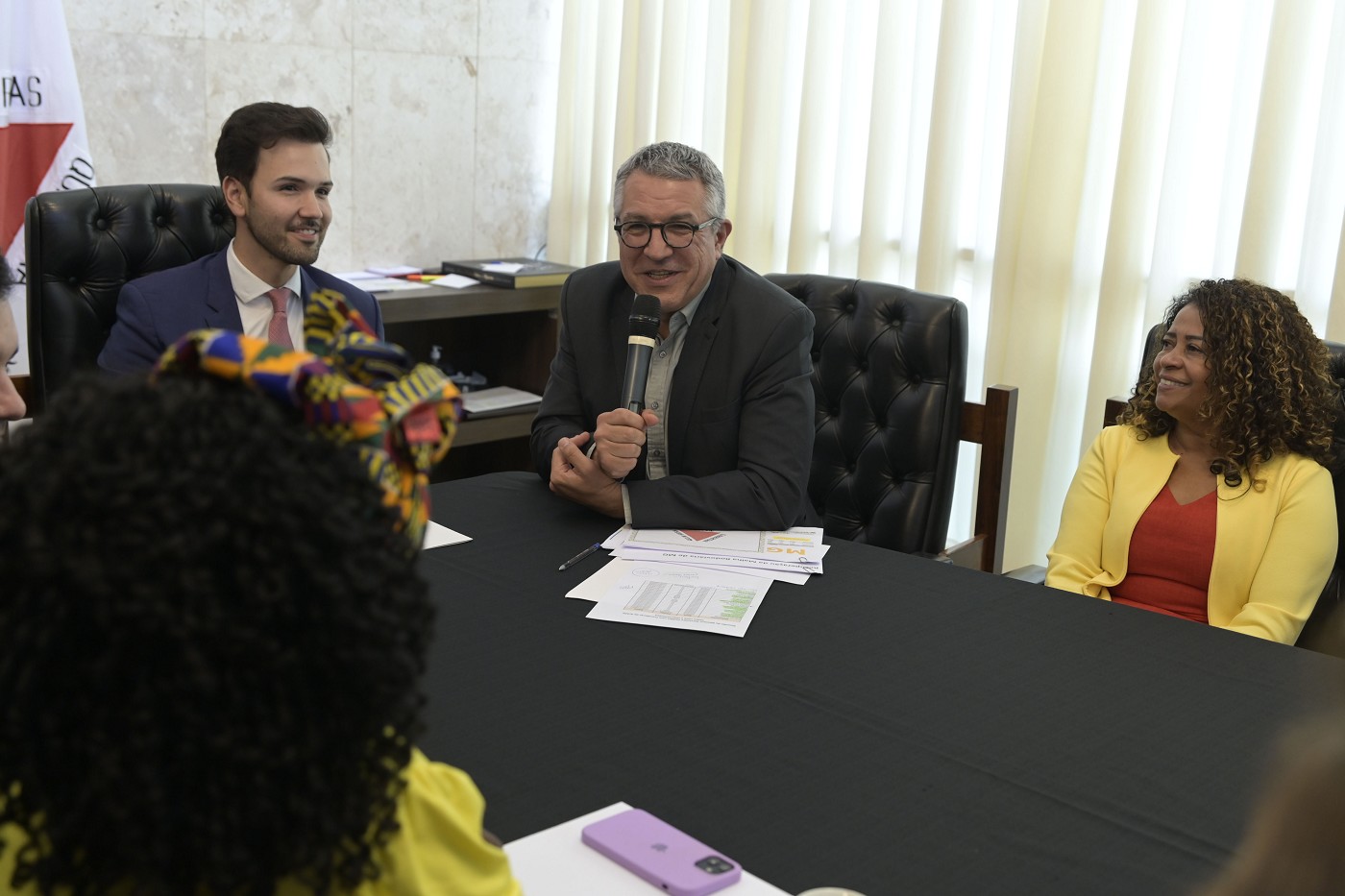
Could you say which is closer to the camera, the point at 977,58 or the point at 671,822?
the point at 671,822

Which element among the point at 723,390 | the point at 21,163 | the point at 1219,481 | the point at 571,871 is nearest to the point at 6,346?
the point at 723,390

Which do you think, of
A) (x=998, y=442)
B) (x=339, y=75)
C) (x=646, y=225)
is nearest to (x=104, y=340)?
(x=646, y=225)

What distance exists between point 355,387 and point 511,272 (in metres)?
3.36

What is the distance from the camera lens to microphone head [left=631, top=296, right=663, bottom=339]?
2.15 metres

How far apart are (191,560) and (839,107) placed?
334 cm

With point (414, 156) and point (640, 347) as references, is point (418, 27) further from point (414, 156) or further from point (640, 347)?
point (640, 347)

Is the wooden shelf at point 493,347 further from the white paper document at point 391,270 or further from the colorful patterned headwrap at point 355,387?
the colorful patterned headwrap at point 355,387

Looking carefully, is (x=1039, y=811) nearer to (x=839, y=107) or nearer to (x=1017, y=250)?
(x=1017, y=250)

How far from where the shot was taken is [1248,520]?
2184 mm

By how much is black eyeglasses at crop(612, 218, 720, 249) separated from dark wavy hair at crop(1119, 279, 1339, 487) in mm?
945

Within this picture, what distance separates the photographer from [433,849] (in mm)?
836

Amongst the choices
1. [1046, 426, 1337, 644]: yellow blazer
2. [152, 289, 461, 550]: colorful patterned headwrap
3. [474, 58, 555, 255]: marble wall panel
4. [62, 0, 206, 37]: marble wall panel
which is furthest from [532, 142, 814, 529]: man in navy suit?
[474, 58, 555, 255]: marble wall panel

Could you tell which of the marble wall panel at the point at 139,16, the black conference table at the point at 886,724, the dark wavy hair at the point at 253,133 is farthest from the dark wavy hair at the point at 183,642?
the marble wall panel at the point at 139,16

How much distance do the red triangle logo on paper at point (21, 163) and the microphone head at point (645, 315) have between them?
6.58 feet
